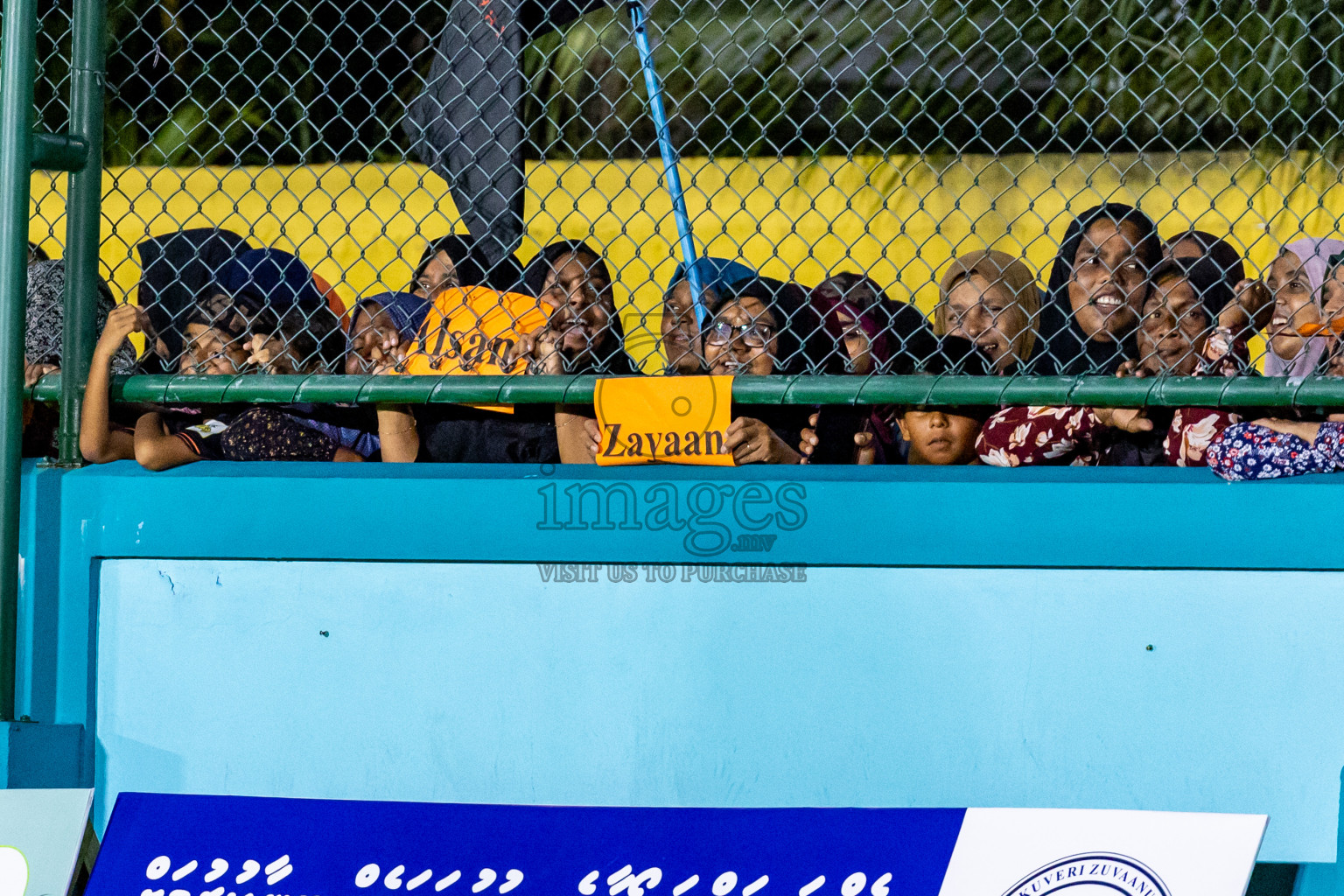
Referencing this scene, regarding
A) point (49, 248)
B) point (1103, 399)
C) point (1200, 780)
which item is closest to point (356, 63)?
point (49, 248)

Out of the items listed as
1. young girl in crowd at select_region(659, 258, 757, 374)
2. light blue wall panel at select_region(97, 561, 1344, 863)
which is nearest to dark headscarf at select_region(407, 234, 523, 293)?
young girl in crowd at select_region(659, 258, 757, 374)

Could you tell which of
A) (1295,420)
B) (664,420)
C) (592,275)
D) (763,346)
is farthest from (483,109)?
(1295,420)

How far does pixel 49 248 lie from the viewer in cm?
487

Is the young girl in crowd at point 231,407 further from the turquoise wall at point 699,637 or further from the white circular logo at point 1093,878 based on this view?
the white circular logo at point 1093,878

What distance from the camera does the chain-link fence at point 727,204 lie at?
268cm

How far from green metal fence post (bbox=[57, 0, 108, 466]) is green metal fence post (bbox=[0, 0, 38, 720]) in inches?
4.1

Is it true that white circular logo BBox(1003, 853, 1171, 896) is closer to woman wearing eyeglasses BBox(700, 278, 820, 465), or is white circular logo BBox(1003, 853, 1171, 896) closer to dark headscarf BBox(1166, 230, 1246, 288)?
woman wearing eyeglasses BBox(700, 278, 820, 465)

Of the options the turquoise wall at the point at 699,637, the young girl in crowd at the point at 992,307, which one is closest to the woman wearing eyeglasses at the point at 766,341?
the turquoise wall at the point at 699,637

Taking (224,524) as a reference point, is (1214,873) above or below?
below

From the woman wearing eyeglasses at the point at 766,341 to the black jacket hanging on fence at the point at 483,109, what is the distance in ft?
2.28

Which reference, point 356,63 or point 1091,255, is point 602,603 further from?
point 356,63

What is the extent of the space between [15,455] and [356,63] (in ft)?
12.4

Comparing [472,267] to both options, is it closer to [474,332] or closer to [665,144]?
[665,144]

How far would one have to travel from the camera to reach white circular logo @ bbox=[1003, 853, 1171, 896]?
200cm
